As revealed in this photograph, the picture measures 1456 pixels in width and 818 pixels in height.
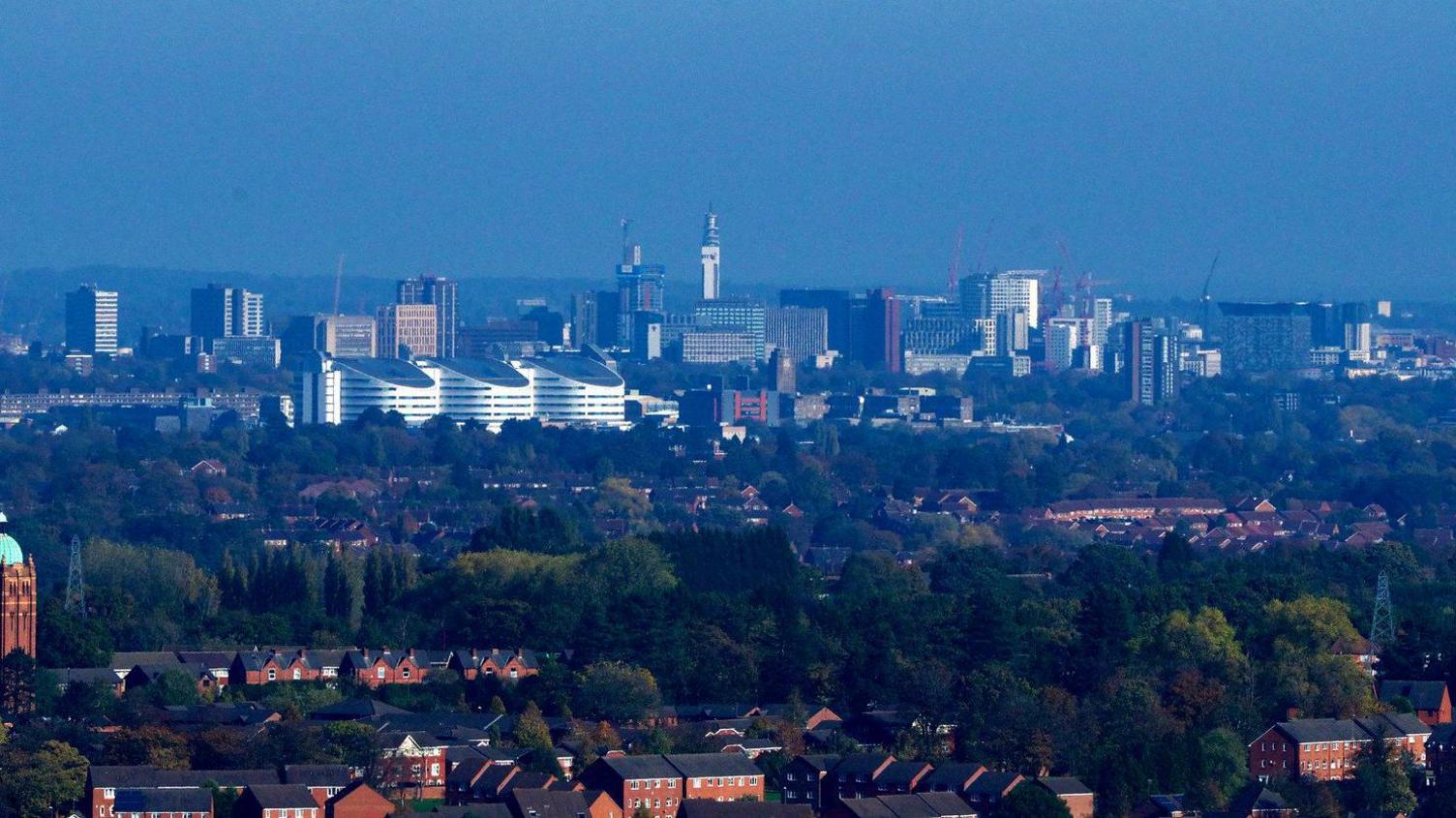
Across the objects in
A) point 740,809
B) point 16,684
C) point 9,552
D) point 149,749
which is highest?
point 9,552

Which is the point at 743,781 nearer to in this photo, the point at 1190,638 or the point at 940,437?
the point at 1190,638

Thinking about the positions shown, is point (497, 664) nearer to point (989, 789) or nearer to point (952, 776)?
point (952, 776)

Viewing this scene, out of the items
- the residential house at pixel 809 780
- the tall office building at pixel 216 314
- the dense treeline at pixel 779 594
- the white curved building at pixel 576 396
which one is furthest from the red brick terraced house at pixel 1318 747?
the tall office building at pixel 216 314

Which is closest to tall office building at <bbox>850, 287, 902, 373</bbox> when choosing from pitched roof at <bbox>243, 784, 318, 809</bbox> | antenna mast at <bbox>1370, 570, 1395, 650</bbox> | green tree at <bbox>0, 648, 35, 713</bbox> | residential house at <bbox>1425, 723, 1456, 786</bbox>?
antenna mast at <bbox>1370, 570, 1395, 650</bbox>

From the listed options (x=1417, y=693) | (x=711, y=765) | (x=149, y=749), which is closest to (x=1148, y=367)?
(x=1417, y=693)

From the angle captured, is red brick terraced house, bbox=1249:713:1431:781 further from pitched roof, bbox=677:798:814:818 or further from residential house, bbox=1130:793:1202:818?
pitched roof, bbox=677:798:814:818

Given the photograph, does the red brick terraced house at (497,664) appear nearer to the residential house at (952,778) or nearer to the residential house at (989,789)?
the residential house at (952,778)
